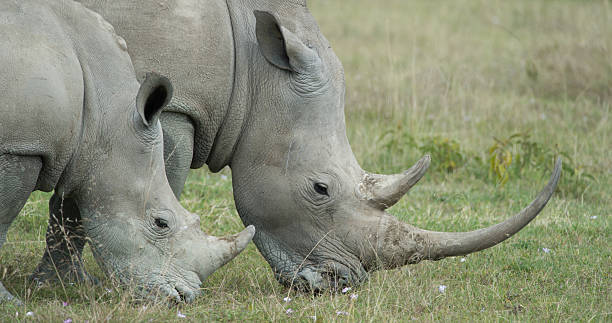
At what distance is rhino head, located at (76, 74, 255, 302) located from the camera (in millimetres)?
4594

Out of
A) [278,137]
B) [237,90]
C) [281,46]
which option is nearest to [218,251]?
[278,137]

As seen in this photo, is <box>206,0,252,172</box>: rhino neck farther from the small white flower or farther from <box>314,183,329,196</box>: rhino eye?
the small white flower

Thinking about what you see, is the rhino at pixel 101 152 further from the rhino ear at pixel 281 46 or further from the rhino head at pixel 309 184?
the rhino ear at pixel 281 46

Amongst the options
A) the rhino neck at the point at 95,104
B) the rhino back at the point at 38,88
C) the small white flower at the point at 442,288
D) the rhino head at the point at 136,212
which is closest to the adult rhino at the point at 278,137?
the small white flower at the point at 442,288

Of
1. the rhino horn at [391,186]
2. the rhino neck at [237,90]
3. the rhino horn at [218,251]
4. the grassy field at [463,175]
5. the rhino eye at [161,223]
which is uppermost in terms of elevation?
the rhino neck at [237,90]

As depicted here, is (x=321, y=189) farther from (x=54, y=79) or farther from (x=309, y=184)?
(x=54, y=79)

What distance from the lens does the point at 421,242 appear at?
5203 millimetres

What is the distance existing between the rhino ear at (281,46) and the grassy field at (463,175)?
52.1 inches

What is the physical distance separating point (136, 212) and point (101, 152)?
0.35 meters

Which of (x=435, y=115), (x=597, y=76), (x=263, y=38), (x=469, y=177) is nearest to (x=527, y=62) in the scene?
(x=597, y=76)

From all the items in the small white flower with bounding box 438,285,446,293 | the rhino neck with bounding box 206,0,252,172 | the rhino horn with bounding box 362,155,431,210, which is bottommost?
the small white flower with bounding box 438,285,446,293

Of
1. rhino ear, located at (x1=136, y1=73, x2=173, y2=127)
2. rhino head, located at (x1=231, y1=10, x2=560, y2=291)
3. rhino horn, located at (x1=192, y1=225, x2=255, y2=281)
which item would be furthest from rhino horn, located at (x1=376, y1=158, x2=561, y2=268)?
rhino ear, located at (x1=136, y1=73, x2=173, y2=127)

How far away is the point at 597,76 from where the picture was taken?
35.6 feet

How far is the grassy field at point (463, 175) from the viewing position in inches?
197
